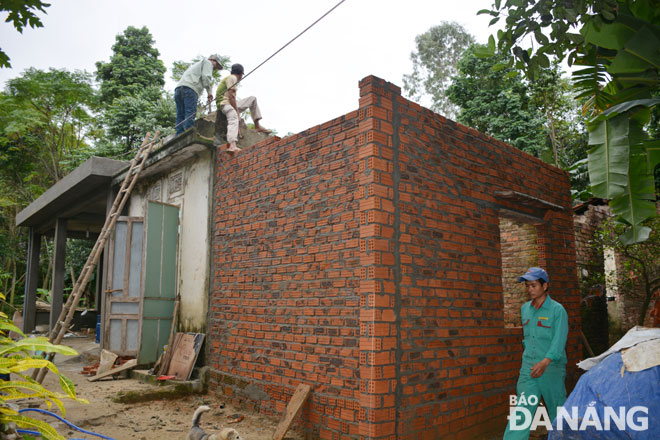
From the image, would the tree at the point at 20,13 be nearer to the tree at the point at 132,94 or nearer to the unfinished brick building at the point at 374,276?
the unfinished brick building at the point at 374,276

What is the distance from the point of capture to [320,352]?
4.64 m

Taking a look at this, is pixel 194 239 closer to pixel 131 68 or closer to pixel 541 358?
pixel 541 358

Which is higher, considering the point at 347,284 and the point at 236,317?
the point at 347,284

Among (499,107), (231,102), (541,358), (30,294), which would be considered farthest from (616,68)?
(30,294)

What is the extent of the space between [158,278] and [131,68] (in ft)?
53.7

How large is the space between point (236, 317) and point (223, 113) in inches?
129

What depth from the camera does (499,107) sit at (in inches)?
586

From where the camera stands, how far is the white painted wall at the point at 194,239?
6.89m

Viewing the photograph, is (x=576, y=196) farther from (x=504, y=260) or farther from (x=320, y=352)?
(x=320, y=352)

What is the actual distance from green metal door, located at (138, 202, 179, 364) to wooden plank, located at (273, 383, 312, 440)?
343 centimetres

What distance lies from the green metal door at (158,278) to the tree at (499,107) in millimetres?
10656

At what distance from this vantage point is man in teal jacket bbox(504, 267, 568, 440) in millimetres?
4234

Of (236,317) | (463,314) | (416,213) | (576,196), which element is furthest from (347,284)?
(576,196)

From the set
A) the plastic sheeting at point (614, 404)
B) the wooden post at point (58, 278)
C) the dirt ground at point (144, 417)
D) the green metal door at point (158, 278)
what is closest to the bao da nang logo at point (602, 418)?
the plastic sheeting at point (614, 404)
